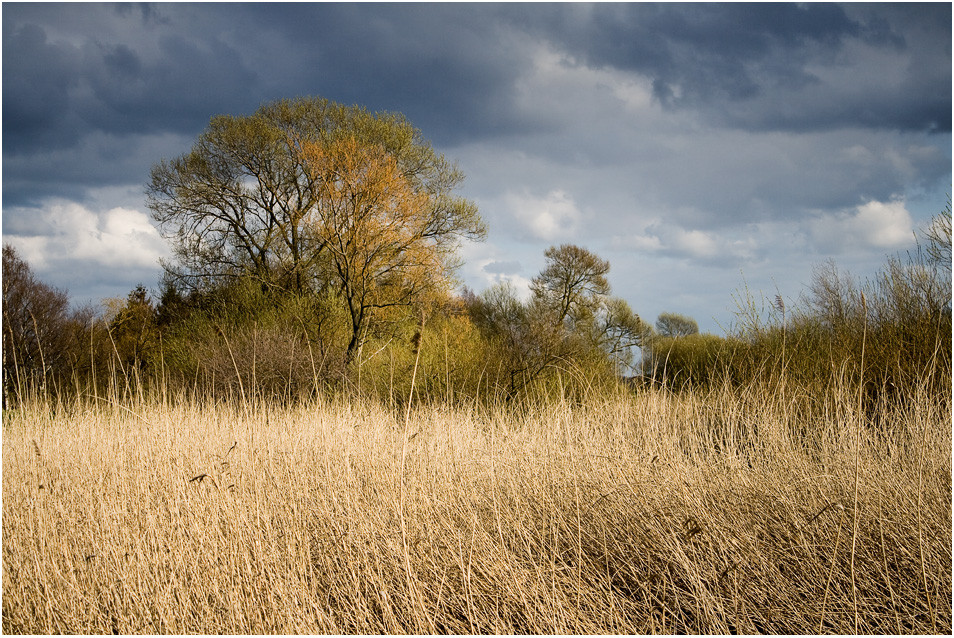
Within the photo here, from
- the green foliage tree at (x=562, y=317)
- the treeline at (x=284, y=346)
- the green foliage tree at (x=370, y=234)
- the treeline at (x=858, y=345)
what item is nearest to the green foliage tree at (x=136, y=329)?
the treeline at (x=284, y=346)

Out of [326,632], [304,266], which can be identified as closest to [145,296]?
[304,266]

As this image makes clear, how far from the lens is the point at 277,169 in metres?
18.3

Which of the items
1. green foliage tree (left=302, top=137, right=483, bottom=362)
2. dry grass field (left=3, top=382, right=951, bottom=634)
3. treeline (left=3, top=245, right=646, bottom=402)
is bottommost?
dry grass field (left=3, top=382, right=951, bottom=634)

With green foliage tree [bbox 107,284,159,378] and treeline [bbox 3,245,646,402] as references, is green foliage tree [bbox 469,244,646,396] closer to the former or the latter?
treeline [bbox 3,245,646,402]

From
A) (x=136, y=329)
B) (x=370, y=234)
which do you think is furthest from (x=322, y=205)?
(x=136, y=329)

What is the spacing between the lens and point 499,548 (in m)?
3.83

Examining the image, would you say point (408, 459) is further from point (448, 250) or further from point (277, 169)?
point (277, 169)

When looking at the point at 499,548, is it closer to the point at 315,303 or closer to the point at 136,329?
the point at 315,303

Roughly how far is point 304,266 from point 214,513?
560 inches

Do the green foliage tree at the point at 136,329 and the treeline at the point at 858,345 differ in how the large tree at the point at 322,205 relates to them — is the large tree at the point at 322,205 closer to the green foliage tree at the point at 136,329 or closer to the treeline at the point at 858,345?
the green foliage tree at the point at 136,329

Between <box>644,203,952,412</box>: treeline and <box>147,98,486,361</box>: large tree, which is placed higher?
<box>147,98,486,361</box>: large tree

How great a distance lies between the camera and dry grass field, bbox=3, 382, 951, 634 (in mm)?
3357

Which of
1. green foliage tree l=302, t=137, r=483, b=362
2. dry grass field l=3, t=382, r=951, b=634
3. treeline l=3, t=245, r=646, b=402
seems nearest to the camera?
dry grass field l=3, t=382, r=951, b=634

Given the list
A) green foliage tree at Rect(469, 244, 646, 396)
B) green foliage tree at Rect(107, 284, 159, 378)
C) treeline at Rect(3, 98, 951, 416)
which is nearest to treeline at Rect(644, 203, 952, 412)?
treeline at Rect(3, 98, 951, 416)
